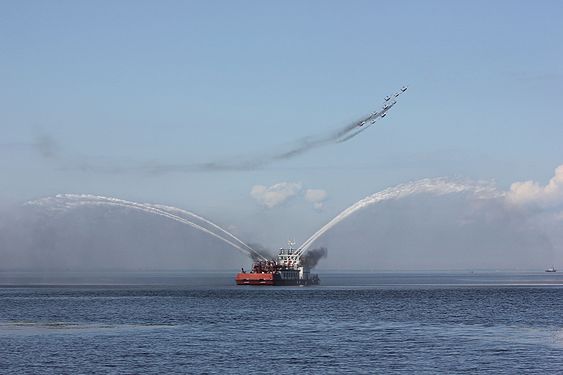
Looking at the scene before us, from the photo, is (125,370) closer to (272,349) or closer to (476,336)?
(272,349)

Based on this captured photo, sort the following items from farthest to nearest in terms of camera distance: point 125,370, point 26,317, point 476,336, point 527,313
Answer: point 527,313 → point 26,317 → point 476,336 → point 125,370

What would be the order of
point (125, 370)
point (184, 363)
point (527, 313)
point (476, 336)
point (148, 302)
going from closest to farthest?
1. point (125, 370)
2. point (184, 363)
3. point (476, 336)
4. point (527, 313)
5. point (148, 302)

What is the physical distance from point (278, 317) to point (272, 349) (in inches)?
1789

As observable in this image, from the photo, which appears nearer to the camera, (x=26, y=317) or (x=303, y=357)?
(x=303, y=357)

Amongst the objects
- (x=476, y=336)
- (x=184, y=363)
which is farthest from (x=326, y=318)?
(x=184, y=363)

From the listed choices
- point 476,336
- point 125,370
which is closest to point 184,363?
point 125,370

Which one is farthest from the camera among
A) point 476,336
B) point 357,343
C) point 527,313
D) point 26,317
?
point 527,313

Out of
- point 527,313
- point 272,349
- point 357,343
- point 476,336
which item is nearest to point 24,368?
point 272,349

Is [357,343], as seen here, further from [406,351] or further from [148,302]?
[148,302]

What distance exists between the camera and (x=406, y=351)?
95.2 meters

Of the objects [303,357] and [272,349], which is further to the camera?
[272,349]

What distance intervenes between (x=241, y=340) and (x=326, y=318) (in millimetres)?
36731

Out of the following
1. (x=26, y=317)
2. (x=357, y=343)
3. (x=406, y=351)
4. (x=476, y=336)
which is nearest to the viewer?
(x=406, y=351)

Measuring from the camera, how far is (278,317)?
143 m
